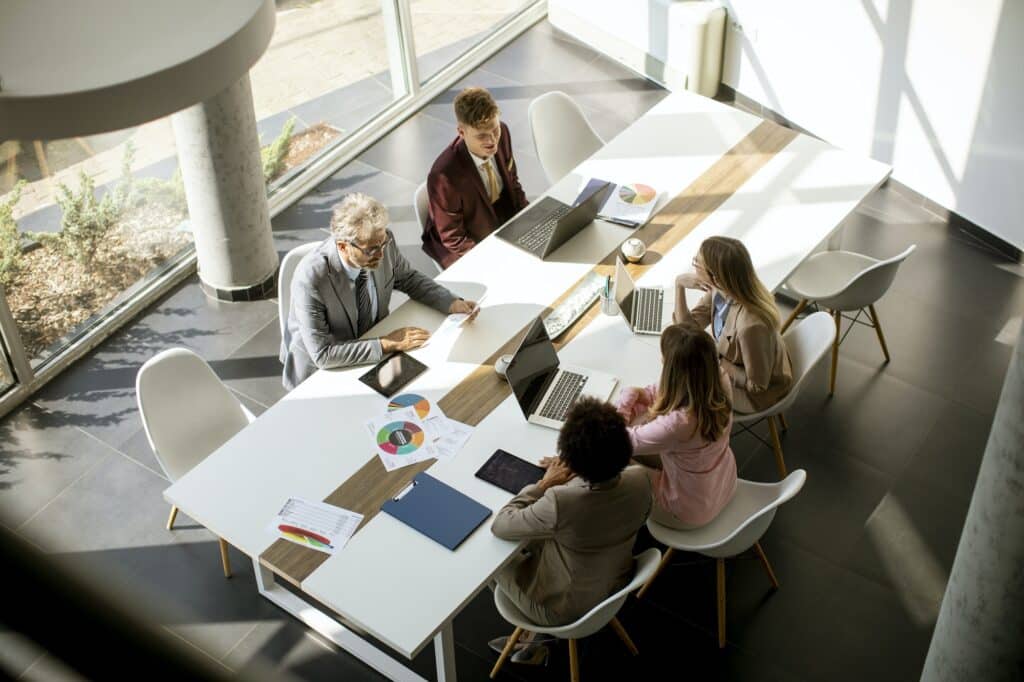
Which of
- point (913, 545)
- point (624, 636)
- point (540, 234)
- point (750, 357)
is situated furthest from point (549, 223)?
point (913, 545)

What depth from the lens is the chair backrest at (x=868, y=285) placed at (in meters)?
4.90

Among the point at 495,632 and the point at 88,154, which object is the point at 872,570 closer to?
the point at 495,632

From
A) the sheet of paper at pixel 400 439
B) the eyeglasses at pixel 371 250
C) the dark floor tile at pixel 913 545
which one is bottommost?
the dark floor tile at pixel 913 545

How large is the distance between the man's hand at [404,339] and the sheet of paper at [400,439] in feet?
1.08

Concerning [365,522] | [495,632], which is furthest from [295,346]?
[495,632]

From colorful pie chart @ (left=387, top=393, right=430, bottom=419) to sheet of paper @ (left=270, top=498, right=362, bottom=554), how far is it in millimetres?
556

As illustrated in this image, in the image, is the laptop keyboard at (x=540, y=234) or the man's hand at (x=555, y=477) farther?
the laptop keyboard at (x=540, y=234)

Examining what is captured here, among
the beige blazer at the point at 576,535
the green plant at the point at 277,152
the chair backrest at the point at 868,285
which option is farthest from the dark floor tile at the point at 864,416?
the green plant at the point at 277,152

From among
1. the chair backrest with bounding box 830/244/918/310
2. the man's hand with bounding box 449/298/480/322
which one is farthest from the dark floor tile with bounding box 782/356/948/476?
the man's hand with bounding box 449/298/480/322

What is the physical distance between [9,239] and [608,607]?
3.64 meters

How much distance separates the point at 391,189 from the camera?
6.87 m

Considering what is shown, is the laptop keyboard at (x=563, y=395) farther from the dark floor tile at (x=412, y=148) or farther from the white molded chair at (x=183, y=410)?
the dark floor tile at (x=412, y=148)

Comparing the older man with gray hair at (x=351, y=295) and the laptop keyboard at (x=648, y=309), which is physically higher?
the older man with gray hair at (x=351, y=295)

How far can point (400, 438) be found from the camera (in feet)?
13.4
